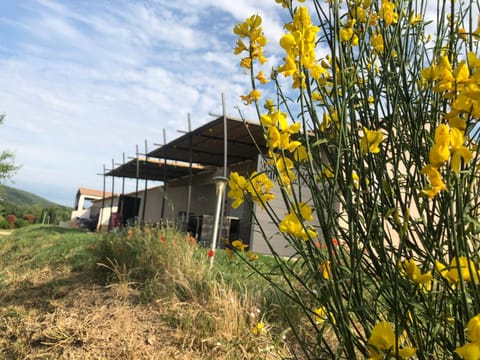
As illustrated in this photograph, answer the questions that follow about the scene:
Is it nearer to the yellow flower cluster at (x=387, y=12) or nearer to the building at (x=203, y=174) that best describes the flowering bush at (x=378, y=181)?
the yellow flower cluster at (x=387, y=12)

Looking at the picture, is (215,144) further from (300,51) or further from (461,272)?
(461,272)

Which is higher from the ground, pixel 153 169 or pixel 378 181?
pixel 153 169

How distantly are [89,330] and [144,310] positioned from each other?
436mm

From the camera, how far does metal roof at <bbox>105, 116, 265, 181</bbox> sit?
32.7 feet

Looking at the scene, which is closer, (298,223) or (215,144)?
(298,223)

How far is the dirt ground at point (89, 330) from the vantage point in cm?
253

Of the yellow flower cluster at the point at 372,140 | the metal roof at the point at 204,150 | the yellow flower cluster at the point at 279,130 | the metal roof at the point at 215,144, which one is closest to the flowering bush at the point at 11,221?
the metal roof at the point at 204,150

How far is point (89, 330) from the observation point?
2.75m

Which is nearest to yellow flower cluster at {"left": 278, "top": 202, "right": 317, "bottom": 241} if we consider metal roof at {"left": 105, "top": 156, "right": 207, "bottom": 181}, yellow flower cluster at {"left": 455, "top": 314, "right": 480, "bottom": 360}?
yellow flower cluster at {"left": 455, "top": 314, "right": 480, "bottom": 360}

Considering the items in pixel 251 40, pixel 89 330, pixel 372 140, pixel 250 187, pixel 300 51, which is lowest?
pixel 89 330

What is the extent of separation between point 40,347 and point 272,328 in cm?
157

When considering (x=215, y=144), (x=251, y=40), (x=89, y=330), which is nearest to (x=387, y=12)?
(x=251, y=40)

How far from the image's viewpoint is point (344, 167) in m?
1.04

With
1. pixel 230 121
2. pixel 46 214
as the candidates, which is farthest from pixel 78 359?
pixel 46 214
